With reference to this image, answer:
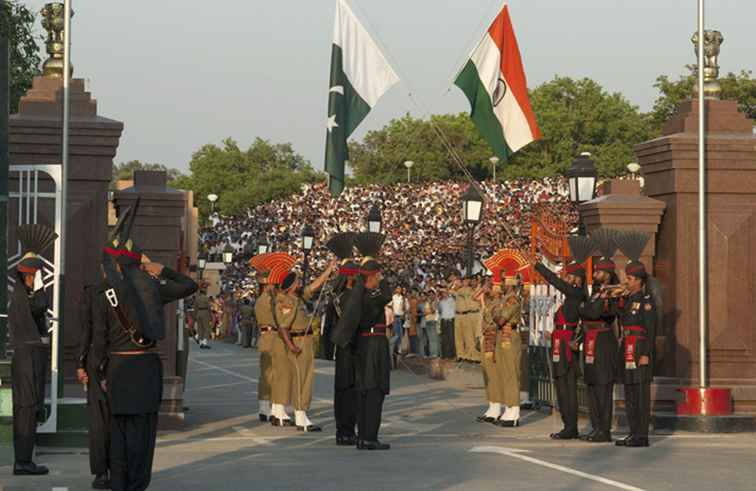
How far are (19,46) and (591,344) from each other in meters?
15.1

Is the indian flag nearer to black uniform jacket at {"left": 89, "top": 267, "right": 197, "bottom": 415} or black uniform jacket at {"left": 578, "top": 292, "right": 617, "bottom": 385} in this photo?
black uniform jacket at {"left": 578, "top": 292, "right": 617, "bottom": 385}

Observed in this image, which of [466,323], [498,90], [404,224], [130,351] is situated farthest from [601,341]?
[404,224]

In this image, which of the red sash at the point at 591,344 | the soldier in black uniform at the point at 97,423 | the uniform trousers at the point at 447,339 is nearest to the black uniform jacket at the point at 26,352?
the soldier in black uniform at the point at 97,423

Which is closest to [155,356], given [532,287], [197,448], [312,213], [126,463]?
[126,463]

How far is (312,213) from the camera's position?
69688mm

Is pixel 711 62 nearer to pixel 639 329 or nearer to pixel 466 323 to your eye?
pixel 639 329

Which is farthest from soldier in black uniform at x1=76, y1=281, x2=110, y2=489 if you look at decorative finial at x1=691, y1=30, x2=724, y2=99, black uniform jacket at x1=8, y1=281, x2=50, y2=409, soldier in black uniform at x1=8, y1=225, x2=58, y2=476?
decorative finial at x1=691, y1=30, x2=724, y2=99

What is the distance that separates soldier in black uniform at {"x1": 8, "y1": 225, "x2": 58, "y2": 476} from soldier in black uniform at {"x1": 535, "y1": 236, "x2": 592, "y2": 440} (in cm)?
641

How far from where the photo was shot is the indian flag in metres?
25.0

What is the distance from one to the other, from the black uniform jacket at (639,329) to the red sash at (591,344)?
33cm

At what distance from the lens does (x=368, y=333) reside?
18391 mm

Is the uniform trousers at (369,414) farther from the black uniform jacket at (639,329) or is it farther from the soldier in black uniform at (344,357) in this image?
the black uniform jacket at (639,329)

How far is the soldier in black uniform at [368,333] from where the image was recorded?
17.9m

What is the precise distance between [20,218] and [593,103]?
301ft
